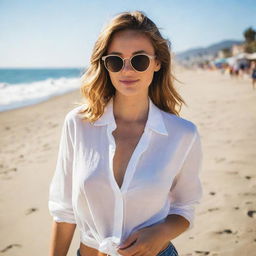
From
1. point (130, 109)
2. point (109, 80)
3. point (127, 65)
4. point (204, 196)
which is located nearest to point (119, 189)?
point (130, 109)

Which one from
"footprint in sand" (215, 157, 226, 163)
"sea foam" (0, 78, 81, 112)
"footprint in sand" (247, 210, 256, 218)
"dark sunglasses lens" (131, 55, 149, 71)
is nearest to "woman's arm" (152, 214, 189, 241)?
"dark sunglasses lens" (131, 55, 149, 71)

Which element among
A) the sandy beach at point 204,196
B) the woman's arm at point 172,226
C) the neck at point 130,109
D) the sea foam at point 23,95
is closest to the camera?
the woman's arm at point 172,226

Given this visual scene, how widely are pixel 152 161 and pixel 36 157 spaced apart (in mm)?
5338

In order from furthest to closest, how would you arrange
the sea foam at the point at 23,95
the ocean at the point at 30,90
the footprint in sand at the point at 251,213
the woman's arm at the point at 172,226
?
the ocean at the point at 30,90 → the sea foam at the point at 23,95 → the footprint in sand at the point at 251,213 → the woman's arm at the point at 172,226

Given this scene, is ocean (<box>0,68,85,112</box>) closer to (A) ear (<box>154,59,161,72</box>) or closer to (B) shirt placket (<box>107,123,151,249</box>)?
(A) ear (<box>154,59,161,72</box>)

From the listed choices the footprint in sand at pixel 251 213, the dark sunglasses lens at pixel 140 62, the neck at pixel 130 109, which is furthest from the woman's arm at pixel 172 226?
the footprint in sand at pixel 251 213

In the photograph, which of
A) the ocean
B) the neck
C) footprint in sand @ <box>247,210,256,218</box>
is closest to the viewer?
the neck

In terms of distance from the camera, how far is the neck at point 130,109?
190 cm

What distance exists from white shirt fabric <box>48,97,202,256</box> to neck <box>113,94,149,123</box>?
0.15 meters

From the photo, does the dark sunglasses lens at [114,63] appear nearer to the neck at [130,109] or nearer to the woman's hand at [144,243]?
the neck at [130,109]

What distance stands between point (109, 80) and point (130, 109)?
11.8 inches

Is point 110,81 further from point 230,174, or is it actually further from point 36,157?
point 36,157

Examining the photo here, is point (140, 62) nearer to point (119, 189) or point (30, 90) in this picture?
point (119, 189)

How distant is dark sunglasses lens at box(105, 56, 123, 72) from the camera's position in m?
1.78
